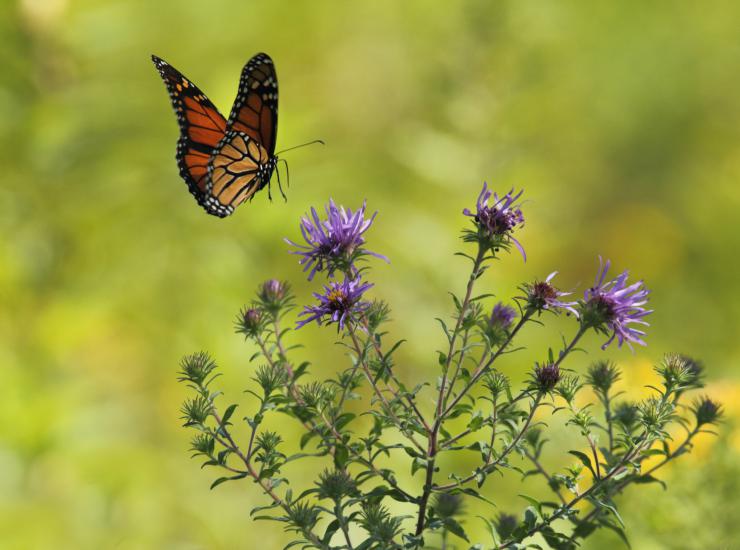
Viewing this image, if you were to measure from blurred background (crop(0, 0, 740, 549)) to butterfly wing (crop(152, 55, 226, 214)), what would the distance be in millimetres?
751

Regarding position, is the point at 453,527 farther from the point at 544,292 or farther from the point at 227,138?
the point at 227,138

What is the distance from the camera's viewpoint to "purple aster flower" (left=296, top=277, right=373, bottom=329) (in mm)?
1103

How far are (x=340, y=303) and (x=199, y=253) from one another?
176cm

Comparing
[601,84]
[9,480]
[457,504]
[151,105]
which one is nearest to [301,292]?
[151,105]

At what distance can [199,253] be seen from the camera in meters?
2.79

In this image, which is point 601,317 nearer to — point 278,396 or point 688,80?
point 278,396

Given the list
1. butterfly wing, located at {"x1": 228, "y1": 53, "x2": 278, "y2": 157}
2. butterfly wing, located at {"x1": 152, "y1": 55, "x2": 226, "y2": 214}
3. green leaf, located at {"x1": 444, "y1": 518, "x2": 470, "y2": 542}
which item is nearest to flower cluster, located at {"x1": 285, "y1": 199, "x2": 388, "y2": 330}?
green leaf, located at {"x1": 444, "y1": 518, "x2": 470, "y2": 542}

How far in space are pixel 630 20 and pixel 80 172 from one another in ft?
12.3

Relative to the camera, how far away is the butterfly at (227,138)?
1813 mm

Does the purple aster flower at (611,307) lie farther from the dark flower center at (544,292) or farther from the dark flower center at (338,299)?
the dark flower center at (338,299)

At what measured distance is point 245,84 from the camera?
179cm

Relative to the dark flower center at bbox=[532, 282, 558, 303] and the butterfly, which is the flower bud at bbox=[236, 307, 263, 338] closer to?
the dark flower center at bbox=[532, 282, 558, 303]

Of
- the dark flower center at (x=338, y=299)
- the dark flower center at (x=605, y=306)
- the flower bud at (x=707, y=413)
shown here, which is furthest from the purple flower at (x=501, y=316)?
the flower bud at (x=707, y=413)

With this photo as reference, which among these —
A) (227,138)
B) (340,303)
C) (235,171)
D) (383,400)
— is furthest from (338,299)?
(235,171)
